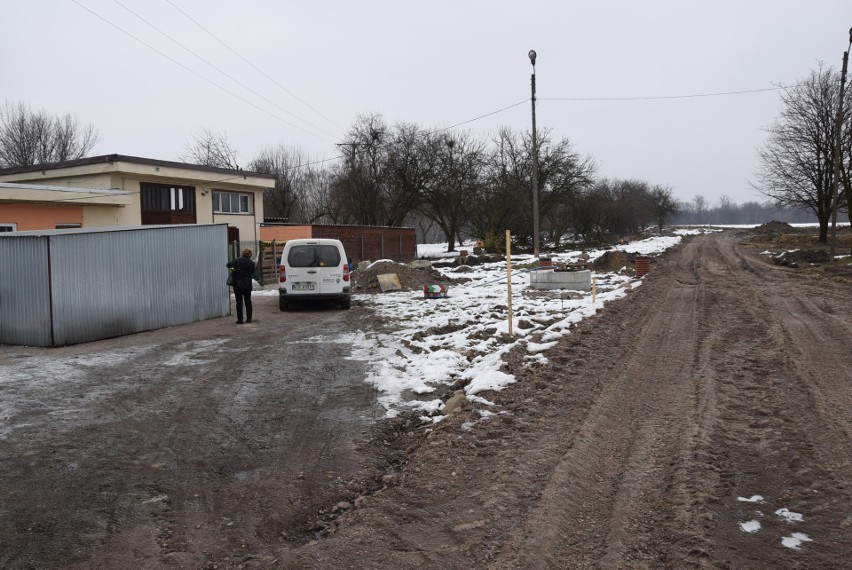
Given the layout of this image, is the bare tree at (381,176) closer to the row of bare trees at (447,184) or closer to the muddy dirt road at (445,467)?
the row of bare trees at (447,184)

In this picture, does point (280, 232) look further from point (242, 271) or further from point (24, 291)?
point (24, 291)

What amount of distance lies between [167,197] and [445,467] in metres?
29.1

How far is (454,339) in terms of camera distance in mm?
11188

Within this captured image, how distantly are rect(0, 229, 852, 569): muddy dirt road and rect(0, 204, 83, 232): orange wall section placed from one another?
47.0 feet

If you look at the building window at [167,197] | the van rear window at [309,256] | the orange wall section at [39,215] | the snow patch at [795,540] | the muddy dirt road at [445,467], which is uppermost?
the building window at [167,197]

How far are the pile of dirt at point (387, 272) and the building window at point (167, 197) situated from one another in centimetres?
1170

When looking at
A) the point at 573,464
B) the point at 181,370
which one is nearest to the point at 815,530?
the point at 573,464

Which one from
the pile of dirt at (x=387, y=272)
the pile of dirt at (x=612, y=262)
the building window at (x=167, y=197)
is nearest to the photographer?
the pile of dirt at (x=387, y=272)

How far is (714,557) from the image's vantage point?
3.62 metres

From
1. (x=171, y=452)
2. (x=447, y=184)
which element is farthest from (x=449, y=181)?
(x=171, y=452)

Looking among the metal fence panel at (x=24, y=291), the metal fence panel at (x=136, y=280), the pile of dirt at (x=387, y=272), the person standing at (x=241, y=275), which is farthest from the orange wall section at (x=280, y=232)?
the metal fence panel at (x=24, y=291)

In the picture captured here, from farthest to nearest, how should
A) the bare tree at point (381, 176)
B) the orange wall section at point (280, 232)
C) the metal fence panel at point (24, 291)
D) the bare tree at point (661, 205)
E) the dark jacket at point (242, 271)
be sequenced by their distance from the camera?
the bare tree at point (661, 205) < the bare tree at point (381, 176) < the orange wall section at point (280, 232) < the dark jacket at point (242, 271) < the metal fence panel at point (24, 291)

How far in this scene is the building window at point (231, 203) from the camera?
33719 mm

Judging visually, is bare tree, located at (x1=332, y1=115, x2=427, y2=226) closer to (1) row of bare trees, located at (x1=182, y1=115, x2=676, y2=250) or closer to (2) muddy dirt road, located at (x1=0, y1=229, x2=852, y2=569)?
(1) row of bare trees, located at (x1=182, y1=115, x2=676, y2=250)
